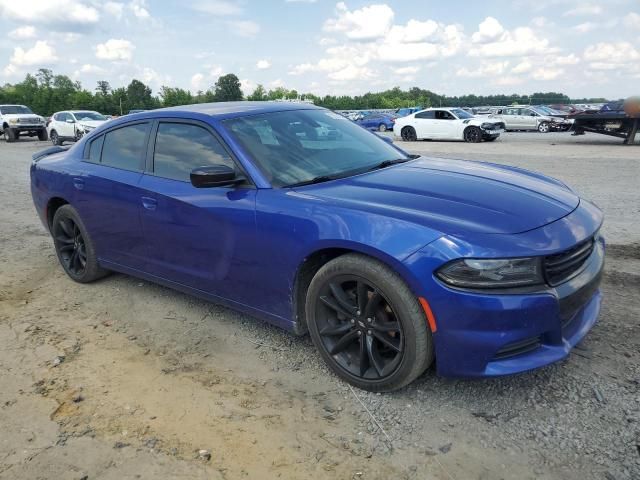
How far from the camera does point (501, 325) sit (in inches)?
95.6

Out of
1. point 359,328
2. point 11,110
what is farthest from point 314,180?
point 11,110

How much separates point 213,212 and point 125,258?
4.25 feet

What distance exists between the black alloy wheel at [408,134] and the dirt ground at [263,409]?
20.5 meters

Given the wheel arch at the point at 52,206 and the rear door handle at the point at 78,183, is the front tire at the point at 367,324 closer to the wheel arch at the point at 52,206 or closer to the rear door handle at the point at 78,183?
the rear door handle at the point at 78,183

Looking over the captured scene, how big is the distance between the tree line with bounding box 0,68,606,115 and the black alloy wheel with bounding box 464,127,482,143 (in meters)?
39.1

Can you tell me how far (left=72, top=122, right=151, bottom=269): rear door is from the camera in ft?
13.1

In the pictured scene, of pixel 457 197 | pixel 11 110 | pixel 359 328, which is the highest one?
pixel 457 197

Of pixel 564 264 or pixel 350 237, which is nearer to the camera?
pixel 564 264

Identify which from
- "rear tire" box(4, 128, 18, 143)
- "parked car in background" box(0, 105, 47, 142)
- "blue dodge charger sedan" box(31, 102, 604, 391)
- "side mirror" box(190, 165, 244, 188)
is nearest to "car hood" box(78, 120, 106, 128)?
"parked car in background" box(0, 105, 47, 142)

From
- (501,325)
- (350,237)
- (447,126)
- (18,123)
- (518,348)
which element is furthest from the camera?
(18,123)

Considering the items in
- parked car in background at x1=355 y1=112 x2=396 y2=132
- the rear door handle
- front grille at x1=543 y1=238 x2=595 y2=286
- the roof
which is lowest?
parked car in background at x1=355 y1=112 x2=396 y2=132

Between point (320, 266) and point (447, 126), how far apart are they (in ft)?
69.3

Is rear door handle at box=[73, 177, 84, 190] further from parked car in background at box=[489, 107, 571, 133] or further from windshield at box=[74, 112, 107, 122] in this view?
parked car in background at box=[489, 107, 571, 133]

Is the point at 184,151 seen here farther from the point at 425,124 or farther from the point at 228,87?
the point at 228,87
